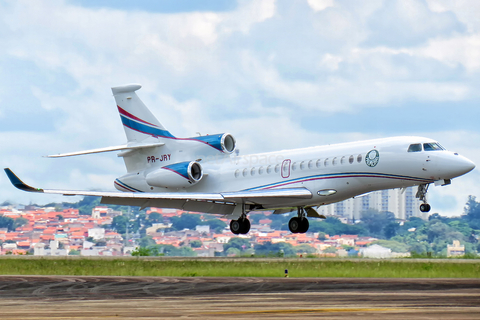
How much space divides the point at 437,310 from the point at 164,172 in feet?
87.8

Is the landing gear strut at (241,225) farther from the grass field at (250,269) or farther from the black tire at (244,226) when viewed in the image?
the grass field at (250,269)

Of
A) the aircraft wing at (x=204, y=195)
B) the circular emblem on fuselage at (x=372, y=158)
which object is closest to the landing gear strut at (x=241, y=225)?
the aircraft wing at (x=204, y=195)

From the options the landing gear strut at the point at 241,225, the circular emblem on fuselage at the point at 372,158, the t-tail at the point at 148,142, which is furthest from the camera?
the t-tail at the point at 148,142

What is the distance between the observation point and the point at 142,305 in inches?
596

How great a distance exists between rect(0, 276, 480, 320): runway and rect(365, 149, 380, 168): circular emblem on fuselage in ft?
38.9

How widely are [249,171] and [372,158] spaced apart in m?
7.11

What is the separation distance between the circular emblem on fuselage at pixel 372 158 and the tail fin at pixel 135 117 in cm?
1308

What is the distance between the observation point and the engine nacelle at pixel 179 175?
3869 cm

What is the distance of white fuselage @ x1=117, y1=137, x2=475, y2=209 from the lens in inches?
1241

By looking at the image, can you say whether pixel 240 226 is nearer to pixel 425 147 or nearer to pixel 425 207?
pixel 425 207

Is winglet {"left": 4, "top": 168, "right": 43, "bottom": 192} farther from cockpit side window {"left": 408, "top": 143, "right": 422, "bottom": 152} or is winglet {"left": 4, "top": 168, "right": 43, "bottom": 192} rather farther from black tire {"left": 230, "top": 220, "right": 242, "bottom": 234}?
cockpit side window {"left": 408, "top": 143, "right": 422, "bottom": 152}

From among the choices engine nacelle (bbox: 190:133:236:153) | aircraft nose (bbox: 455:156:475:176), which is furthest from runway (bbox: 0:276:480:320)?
engine nacelle (bbox: 190:133:236:153)

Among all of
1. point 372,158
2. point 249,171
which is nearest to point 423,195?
point 372,158

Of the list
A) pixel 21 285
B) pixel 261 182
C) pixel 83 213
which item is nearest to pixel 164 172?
pixel 261 182
